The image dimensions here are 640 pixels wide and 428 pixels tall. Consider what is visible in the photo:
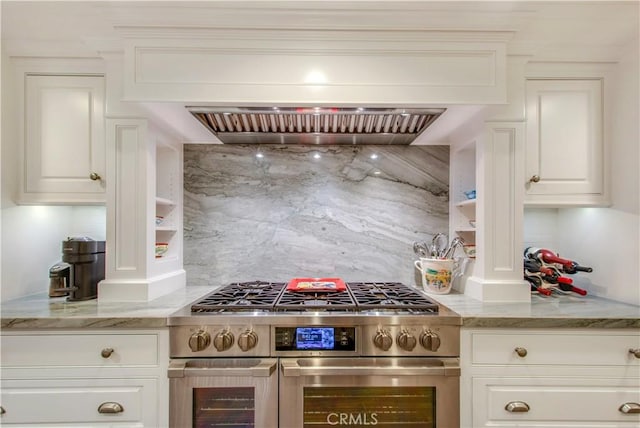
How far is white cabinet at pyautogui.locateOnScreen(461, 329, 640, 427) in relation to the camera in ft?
4.16

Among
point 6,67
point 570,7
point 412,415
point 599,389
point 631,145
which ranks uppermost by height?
point 570,7

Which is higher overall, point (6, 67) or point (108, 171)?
point (6, 67)

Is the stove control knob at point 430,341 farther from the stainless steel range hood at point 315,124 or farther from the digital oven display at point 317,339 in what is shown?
the stainless steel range hood at point 315,124

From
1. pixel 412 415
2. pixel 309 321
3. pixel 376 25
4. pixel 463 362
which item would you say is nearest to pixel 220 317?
pixel 309 321

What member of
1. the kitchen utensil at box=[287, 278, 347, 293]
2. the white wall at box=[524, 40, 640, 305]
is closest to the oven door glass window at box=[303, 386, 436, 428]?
the kitchen utensil at box=[287, 278, 347, 293]

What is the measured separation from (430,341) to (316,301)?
0.50 m

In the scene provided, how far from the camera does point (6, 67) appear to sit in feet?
5.00

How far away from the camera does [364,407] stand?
1261mm

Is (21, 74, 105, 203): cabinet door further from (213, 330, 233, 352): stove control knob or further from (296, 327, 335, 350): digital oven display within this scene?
(296, 327, 335, 350): digital oven display

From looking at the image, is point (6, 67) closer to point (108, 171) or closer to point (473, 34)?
point (108, 171)

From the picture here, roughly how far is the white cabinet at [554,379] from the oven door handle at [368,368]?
0.10 meters

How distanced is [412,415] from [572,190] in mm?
1285

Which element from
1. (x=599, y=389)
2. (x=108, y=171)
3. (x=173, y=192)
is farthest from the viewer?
(x=173, y=192)

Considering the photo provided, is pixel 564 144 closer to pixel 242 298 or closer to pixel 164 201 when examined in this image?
pixel 242 298
